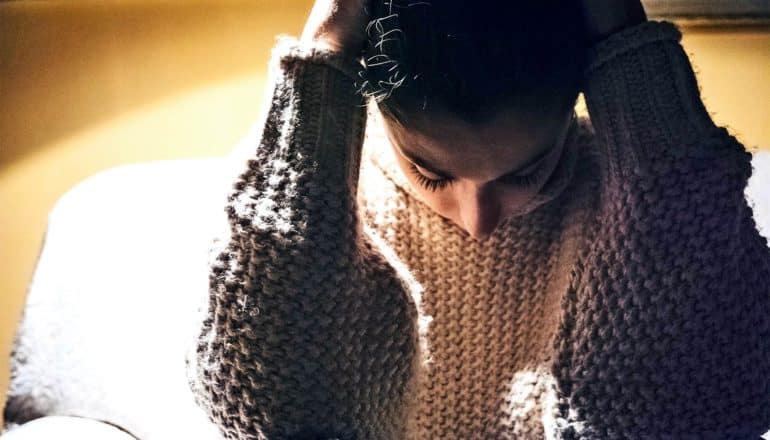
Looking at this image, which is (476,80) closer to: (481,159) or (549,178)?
(481,159)

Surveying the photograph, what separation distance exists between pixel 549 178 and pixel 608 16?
0.16 metres

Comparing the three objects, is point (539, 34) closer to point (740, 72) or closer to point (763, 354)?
point (763, 354)

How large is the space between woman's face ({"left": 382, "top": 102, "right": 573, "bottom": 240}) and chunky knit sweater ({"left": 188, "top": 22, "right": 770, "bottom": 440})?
0.16 ft

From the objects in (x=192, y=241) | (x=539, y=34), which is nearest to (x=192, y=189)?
(x=192, y=241)

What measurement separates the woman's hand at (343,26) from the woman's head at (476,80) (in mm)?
11

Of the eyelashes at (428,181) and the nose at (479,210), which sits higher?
the eyelashes at (428,181)

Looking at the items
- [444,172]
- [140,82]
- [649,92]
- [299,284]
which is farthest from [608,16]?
[140,82]

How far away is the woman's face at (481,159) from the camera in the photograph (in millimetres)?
481

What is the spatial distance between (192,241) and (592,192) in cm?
52

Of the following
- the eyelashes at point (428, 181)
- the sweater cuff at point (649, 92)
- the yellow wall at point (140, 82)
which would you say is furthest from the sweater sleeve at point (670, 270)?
the yellow wall at point (140, 82)

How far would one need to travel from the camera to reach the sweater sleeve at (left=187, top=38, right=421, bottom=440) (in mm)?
502

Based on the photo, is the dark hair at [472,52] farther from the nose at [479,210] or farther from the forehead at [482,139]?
the nose at [479,210]

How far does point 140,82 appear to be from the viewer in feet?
3.78

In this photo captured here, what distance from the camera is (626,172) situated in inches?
20.1
